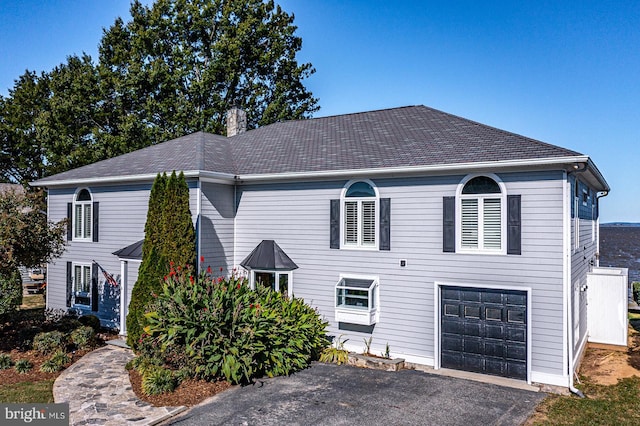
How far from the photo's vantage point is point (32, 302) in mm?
19234

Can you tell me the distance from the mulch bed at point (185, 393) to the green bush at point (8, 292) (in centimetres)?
428

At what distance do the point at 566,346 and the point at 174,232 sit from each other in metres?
9.01

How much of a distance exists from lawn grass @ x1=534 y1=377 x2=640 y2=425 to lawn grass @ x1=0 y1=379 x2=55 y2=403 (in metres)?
8.65

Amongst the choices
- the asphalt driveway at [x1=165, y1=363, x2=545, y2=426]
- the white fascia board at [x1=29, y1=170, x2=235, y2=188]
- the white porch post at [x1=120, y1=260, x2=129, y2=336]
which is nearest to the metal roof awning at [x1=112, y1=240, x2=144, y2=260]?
the white porch post at [x1=120, y1=260, x2=129, y2=336]

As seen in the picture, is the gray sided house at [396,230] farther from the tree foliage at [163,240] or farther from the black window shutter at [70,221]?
the tree foliage at [163,240]

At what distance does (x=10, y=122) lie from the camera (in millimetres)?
28906

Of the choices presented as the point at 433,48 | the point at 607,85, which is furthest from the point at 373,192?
the point at 607,85

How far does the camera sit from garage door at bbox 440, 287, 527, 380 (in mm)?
9094

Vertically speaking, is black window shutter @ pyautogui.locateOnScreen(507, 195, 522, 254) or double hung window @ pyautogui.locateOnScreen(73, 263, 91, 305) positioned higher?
black window shutter @ pyautogui.locateOnScreen(507, 195, 522, 254)

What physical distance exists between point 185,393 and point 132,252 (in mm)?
5427

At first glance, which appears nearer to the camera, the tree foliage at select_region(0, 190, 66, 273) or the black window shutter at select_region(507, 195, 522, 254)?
the black window shutter at select_region(507, 195, 522, 254)

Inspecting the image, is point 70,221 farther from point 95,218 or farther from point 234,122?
point 234,122

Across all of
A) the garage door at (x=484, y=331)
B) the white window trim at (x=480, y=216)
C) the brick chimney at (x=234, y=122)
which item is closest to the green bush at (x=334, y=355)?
the garage door at (x=484, y=331)

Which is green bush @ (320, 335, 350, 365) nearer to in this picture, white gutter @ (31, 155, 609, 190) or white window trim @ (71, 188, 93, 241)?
white gutter @ (31, 155, 609, 190)
